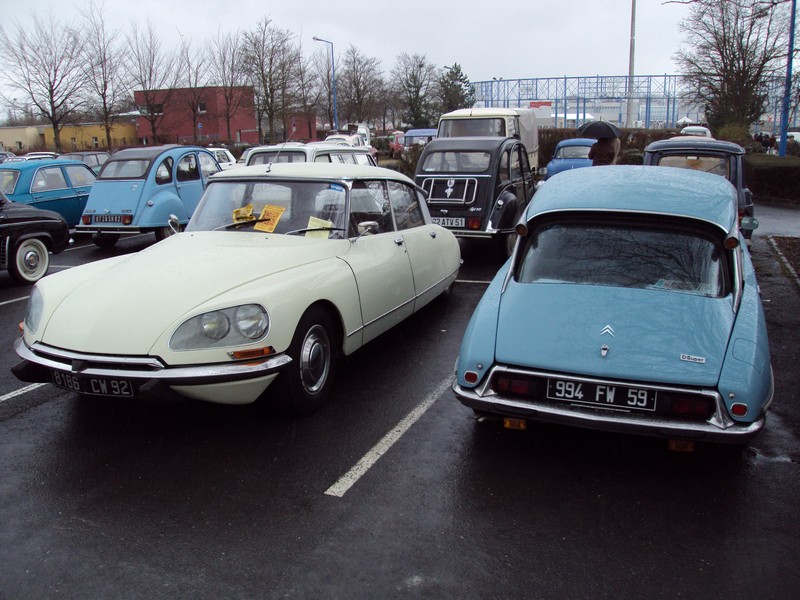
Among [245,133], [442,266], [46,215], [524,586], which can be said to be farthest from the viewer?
[245,133]

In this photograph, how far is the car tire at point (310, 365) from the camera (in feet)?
14.4

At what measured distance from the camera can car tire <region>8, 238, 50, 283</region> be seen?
30.4ft

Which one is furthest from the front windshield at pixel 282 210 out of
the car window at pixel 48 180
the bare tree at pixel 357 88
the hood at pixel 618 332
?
the bare tree at pixel 357 88

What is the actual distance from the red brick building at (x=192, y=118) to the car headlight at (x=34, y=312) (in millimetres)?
34985

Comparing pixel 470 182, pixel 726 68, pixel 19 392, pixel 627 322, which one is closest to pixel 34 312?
pixel 19 392

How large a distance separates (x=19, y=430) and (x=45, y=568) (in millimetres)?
1820

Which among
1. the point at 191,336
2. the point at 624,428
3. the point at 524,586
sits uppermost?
the point at 191,336

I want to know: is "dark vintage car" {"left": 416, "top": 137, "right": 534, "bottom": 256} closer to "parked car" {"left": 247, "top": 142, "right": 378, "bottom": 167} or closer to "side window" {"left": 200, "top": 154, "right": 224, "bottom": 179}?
"parked car" {"left": 247, "top": 142, "right": 378, "bottom": 167}

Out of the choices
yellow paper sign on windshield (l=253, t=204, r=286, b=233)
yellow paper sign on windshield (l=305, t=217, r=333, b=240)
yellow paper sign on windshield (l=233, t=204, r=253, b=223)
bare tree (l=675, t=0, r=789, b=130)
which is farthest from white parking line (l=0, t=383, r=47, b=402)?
bare tree (l=675, t=0, r=789, b=130)

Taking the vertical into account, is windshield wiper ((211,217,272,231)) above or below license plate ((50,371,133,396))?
above

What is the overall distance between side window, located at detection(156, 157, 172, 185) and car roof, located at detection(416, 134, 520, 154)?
4979 mm

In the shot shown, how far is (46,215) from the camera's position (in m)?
9.69

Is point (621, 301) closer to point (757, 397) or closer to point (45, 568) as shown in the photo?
point (757, 397)

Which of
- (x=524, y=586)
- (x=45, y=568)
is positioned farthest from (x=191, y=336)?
(x=524, y=586)
